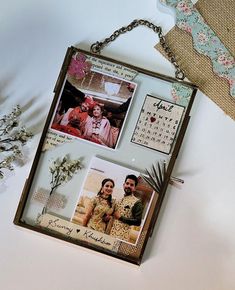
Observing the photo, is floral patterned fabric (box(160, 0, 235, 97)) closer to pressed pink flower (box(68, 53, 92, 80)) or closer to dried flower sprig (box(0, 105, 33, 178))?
pressed pink flower (box(68, 53, 92, 80))

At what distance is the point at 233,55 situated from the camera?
3.59 feet

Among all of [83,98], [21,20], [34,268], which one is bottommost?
[34,268]

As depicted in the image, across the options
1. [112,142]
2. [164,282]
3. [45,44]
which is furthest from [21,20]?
[164,282]

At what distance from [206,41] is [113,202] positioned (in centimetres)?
43

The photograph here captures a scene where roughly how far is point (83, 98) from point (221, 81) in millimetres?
328

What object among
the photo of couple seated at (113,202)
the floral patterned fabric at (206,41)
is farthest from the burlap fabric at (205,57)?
the photo of couple seated at (113,202)

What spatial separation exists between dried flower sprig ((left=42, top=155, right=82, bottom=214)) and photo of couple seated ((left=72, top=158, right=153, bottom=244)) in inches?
1.5

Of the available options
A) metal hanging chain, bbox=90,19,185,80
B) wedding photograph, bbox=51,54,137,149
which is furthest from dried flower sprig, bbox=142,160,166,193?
metal hanging chain, bbox=90,19,185,80

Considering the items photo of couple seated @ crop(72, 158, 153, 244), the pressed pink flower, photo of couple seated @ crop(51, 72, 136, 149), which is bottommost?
photo of couple seated @ crop(72, 158, 153, 244)

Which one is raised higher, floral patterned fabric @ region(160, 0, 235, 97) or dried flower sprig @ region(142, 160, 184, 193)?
floral patterned fabric @ region(160, 0, 235, 97)

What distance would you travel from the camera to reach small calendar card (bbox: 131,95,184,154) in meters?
1.07

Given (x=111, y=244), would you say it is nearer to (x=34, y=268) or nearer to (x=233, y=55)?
(x=34, y=268)

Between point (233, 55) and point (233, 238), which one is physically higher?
point (233, 55)

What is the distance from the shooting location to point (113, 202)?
3.54 ft
